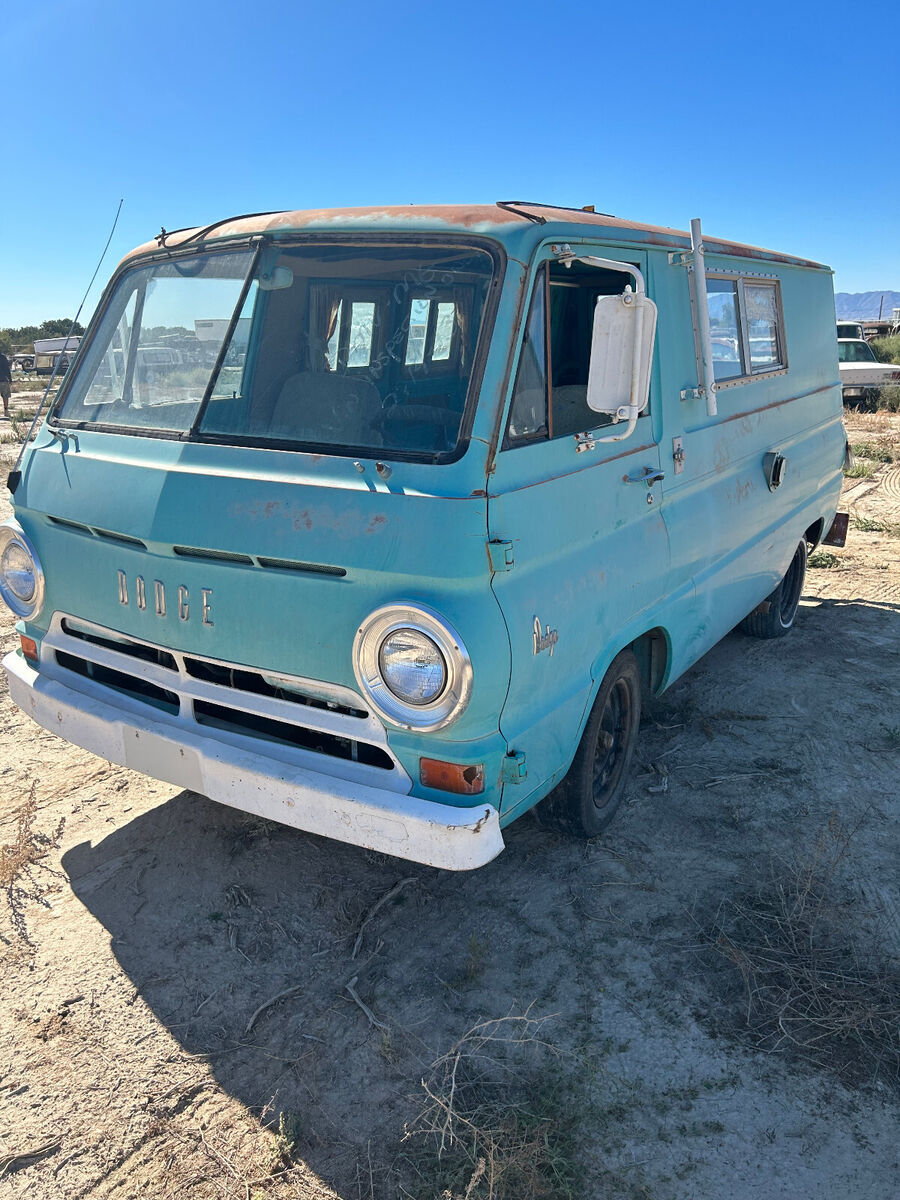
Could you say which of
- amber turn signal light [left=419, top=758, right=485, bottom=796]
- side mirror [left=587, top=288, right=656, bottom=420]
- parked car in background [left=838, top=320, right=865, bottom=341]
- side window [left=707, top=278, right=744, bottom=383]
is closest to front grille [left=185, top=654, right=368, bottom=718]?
amber turn signal light [left=419, top=758, right=485, bottom=796]

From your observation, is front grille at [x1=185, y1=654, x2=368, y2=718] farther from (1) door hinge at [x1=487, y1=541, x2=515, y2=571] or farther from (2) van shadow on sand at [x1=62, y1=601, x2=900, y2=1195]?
(2) van shadow on sand at [x1=62, y1=601, x2=900, y2=1195]

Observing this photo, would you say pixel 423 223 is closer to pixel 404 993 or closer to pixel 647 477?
pixel 647 477

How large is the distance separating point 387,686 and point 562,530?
2.58ft

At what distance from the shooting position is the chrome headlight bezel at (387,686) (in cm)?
241

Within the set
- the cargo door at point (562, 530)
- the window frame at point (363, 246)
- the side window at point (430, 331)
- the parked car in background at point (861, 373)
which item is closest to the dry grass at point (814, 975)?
the cargo door at point (562, 530)

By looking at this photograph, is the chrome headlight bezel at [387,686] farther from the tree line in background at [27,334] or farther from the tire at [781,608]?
the tree line in background at [27,334]

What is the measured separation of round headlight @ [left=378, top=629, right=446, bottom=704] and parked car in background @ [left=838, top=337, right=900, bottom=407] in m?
16.5

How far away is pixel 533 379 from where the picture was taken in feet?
9.38

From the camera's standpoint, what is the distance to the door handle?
336 cm

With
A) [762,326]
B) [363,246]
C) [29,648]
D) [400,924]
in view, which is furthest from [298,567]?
[762,326]

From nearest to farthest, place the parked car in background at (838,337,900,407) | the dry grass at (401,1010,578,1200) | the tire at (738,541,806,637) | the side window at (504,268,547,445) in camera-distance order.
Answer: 1. the dry grass at (401,1010,578,1200)
2. the side window at (504,268,547,445)
3. the tire at (738,541,806,637)
4. the parked car in background at (838,337,900,407)

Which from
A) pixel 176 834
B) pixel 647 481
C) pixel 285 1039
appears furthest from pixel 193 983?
pixel 647 481

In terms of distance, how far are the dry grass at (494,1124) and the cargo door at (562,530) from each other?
0.67m

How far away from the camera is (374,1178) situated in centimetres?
227
